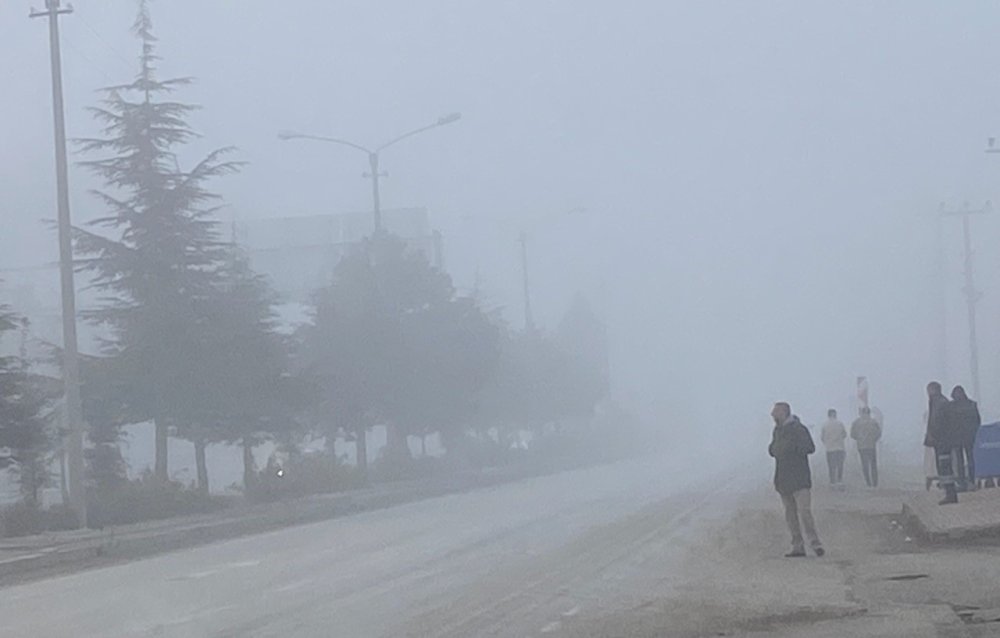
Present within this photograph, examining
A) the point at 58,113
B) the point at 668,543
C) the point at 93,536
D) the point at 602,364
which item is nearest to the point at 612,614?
the point at 668,543

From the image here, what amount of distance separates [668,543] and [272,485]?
23.3 meters

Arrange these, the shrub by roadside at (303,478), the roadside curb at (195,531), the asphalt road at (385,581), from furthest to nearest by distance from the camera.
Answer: the shrub by roadside at (303,478)
the roadside curb at (195,531)
the asphalt road at (385,581)

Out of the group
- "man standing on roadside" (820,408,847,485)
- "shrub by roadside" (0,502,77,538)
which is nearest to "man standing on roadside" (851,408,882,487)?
"man standing on roadside" (820,408,847,485)

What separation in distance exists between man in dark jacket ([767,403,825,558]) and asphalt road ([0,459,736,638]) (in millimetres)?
1501

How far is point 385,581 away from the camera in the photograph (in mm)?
19781

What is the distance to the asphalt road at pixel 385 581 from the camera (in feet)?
51.5

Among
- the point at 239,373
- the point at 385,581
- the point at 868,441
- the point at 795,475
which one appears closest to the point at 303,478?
the point at 239,373

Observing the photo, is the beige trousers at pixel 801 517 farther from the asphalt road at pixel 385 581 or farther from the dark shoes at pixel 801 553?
the asphalt road at pixel 385 581

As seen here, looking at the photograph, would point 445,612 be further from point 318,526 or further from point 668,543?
point 318,526

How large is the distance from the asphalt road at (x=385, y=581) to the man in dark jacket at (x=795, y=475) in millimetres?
1501

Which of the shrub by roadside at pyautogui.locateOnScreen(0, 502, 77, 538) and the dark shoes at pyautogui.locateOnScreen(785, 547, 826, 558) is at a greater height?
the dark shoes at pyautogui.locateOnScreen(785, 547, 826, 558)

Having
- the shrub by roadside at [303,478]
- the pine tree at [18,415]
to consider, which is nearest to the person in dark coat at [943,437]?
the pine tree at [18,415]

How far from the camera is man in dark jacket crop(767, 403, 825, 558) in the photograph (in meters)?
20.7

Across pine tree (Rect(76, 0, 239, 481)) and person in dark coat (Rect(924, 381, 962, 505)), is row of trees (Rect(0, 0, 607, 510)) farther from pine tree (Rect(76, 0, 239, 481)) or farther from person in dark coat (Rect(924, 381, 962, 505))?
person in dark coat (Rect(924, 381, 962, 505))
